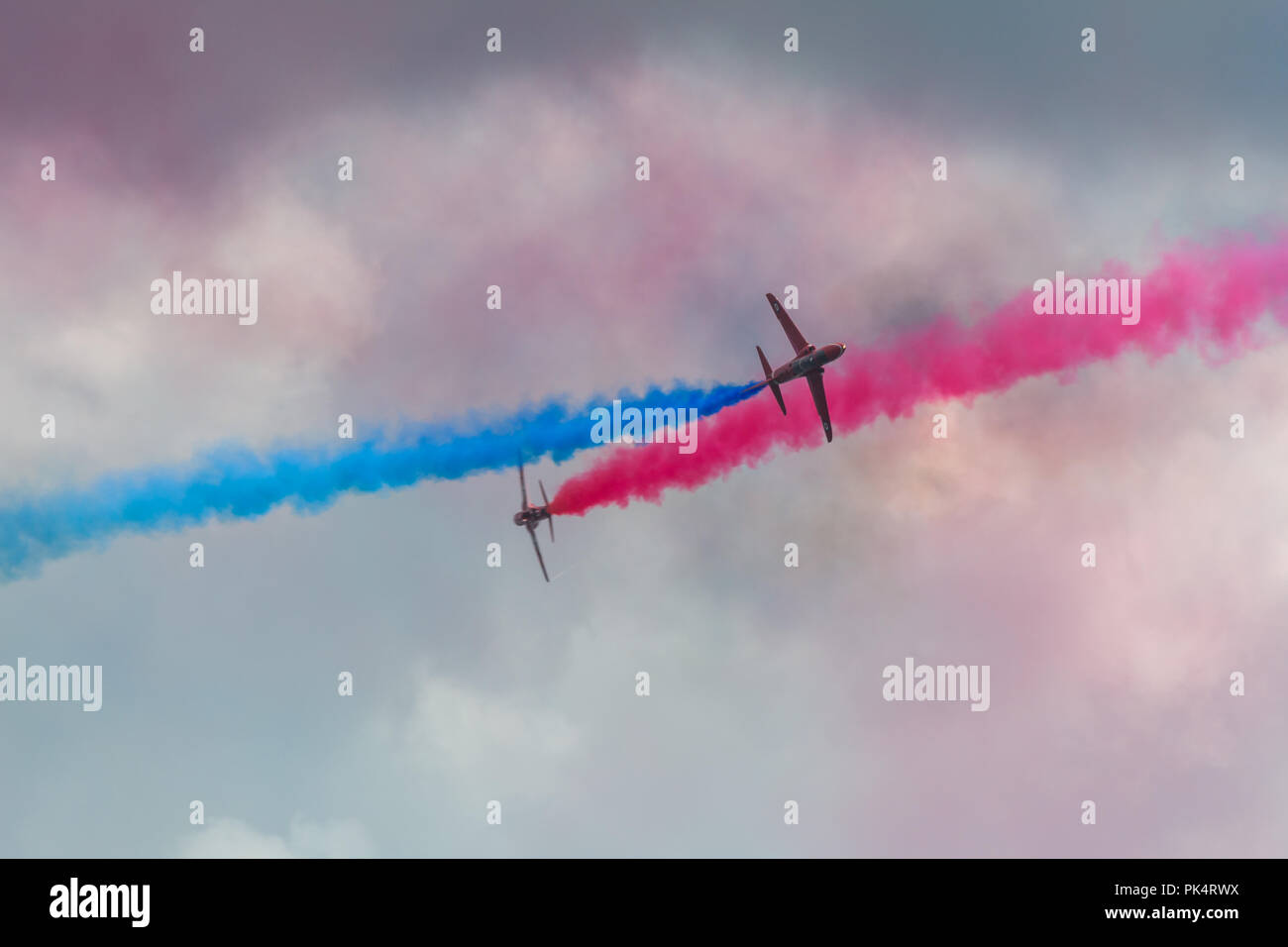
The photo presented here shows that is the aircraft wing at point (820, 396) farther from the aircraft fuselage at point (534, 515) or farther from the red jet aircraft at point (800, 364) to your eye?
the aircraft fuselage at point (534, 515)

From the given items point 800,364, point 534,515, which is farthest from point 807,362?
point 534,515

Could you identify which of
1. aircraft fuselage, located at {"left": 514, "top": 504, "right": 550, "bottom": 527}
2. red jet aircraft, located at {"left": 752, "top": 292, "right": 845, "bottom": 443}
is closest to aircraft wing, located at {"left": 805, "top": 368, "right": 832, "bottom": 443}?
red jet aircraft, located at {"left": 752, "top": 292, "right": 845, "bottom": 443}

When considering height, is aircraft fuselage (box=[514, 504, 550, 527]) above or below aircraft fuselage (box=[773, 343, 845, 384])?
below

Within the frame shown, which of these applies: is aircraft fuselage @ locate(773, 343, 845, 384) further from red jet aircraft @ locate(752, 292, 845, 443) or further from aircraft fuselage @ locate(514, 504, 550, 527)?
aircraft fuselage @ locate(514, 504, 550, 527)

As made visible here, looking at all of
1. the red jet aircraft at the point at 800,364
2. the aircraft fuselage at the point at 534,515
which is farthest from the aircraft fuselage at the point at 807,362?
the aircraft fuselage at the point at 534,515

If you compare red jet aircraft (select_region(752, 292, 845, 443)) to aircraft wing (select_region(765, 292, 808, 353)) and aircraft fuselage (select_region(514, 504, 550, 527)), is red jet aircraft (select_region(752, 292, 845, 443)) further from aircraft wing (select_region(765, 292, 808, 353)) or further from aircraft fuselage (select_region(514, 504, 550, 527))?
aircraft fuselage (select_region(514, 504, 550, 527))

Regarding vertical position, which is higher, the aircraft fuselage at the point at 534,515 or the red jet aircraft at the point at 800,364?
the red jet aircraft at the point at 800,364
